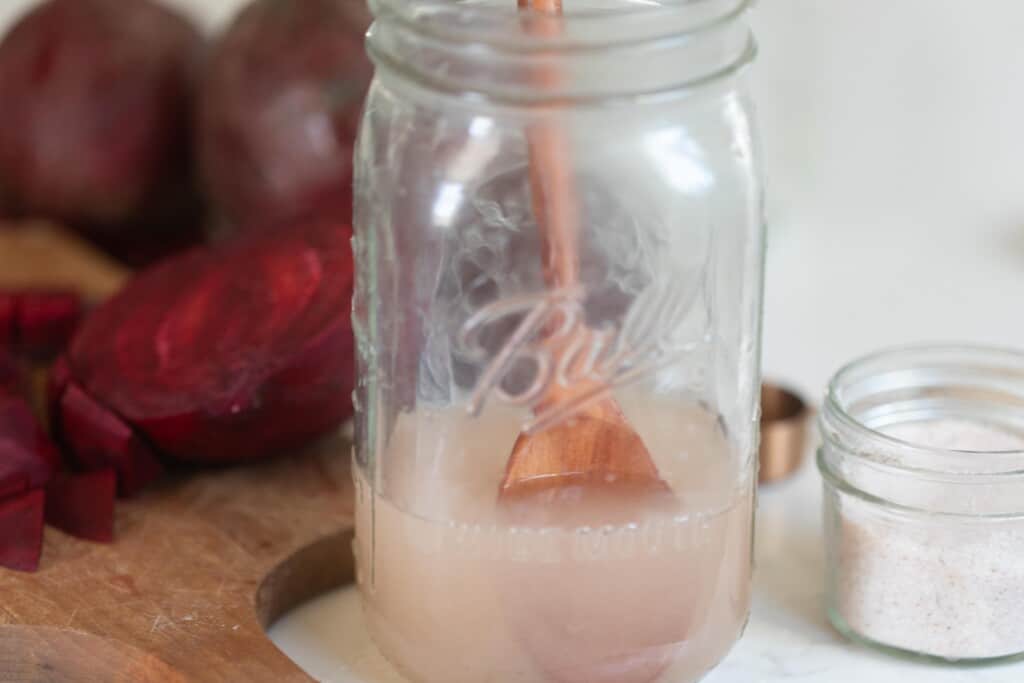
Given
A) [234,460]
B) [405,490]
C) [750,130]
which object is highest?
[750,130]

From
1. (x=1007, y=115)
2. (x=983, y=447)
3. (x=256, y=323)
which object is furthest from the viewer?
(x=1007, y=115)

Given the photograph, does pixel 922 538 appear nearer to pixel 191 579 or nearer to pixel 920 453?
pixel 920 453

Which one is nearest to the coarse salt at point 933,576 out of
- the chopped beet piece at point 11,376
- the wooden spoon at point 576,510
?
the wooden spoon at point 576,510

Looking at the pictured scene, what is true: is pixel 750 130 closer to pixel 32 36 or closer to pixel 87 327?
pixel 87 327

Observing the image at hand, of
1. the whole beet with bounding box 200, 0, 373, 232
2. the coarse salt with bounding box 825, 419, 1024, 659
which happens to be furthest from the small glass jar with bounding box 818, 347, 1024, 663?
the whole beet with bounding box 200, 0, 373, 232

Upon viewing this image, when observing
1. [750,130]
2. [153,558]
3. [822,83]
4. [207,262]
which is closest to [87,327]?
[207,262]

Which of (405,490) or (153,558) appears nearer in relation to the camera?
(405,490)
